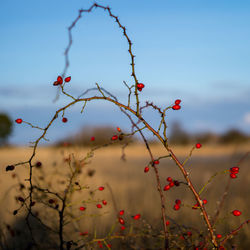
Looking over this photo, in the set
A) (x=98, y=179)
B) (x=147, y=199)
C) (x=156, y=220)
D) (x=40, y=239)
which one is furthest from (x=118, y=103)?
(x=98, y=179)

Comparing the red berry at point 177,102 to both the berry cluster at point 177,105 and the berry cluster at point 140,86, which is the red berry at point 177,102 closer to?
the berry cluster at point 177,105

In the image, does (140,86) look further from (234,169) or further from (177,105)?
(234,169)

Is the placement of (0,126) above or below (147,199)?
above

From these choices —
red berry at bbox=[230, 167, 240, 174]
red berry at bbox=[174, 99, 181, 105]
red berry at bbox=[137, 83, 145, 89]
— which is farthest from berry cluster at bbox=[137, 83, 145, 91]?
red berry at bbox=[230, 167, 240, 174]

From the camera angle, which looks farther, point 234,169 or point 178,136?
point 178,136

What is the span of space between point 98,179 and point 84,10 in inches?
181

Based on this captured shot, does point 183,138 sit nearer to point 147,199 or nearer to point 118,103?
A: point 147,199

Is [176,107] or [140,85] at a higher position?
[140,85]

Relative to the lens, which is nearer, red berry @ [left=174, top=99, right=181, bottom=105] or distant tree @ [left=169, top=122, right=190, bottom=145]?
red berry @ [left=174, top=99, right=181, bottom=105]

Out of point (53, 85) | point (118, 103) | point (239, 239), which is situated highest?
point (53, 85)

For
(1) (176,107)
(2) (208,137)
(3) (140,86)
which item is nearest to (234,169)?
(1) (176,107)

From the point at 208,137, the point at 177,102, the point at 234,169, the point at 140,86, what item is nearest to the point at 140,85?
the point at 140,86

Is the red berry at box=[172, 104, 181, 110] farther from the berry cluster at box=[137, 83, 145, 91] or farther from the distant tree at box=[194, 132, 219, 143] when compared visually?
the distant tree at box=[194, 132, 219, 143]

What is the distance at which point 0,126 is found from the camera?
23266 millimetres
